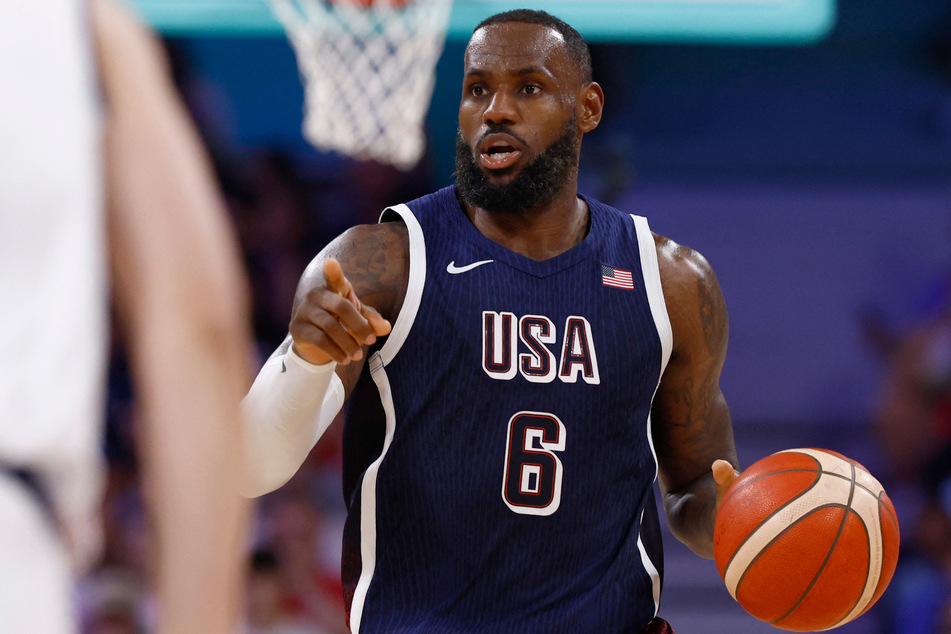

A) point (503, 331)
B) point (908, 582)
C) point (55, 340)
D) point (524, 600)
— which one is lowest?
point (908, 582)

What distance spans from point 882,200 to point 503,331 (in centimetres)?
564

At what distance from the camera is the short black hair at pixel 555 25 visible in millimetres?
2566

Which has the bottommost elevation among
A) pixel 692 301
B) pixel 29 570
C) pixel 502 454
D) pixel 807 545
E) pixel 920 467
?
pixel 920 467

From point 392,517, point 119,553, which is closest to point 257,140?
point 119,553

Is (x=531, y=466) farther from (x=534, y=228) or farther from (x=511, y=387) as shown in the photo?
(x=534, y=228)

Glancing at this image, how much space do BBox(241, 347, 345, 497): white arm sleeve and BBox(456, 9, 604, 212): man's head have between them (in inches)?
23.7

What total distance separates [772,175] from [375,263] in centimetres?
552

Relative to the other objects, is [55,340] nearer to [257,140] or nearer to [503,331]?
[503,331]

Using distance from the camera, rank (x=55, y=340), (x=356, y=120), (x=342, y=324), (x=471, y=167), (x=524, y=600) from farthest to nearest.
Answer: (x=356, y=120)
(x=471, y=167)
(x=524, y=600)
(x=342, y=324)
(x=55, y=340)

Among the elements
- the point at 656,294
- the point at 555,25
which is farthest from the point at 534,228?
the point at 555,25

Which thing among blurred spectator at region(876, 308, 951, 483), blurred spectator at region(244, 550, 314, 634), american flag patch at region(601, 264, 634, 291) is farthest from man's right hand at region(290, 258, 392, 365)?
blurred spectator at region(876, 308, 951, 483)

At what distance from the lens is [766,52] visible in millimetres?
7426

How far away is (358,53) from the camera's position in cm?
516

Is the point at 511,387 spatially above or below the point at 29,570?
below
